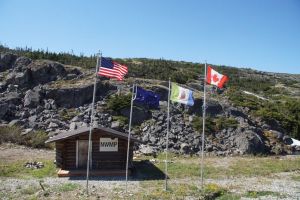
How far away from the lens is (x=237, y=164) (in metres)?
34.6

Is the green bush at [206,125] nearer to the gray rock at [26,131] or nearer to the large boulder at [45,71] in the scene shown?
the gray rock at [26,131]

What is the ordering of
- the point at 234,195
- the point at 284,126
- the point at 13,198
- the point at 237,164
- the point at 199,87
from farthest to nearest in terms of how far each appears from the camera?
the point at 199,87, the point at 284,126, the point at 237,164, the point at 234,195, the point at 13,198

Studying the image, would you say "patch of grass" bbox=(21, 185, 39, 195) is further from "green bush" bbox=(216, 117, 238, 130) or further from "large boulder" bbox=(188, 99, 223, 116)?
"large boulder" bbox=(188, 99, 223, 116)

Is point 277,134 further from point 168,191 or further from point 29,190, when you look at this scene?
point 29,190

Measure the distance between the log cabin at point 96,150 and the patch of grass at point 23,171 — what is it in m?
1.04

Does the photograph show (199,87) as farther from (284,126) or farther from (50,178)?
(50,178)

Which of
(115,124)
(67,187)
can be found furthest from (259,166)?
(67,187)

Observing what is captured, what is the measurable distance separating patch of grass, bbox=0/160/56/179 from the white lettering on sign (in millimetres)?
3777

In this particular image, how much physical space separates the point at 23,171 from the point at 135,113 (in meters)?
20.7

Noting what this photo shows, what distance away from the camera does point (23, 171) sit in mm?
28703

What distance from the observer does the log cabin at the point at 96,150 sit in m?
28.6

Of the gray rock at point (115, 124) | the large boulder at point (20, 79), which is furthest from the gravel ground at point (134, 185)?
the large boulder at point (20, 79)

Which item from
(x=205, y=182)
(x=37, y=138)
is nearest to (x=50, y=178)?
(x=205, y=182)

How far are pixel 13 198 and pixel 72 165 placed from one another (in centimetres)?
938
